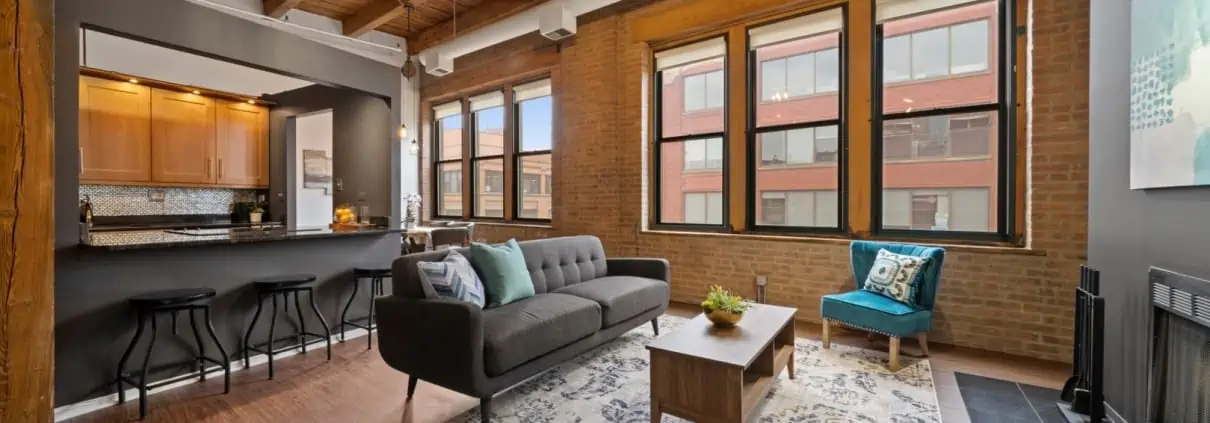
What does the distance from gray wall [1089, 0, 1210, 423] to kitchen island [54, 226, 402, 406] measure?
4760 millimetres

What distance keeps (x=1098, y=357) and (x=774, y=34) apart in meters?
3.38

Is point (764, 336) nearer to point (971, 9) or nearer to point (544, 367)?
point (544, 367)

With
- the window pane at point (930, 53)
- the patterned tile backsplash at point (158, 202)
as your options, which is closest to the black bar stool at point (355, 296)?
the patterned tile backsplash at point (158, 202)

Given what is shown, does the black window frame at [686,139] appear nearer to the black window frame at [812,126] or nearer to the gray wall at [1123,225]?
the black window frame at [812,126]

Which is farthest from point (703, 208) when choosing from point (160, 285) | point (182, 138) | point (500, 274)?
point (182, 138)

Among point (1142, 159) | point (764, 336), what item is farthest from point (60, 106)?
point (1142, 159)

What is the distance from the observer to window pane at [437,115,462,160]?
757cm

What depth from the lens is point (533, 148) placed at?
6.65 metres

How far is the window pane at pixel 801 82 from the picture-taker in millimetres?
4379

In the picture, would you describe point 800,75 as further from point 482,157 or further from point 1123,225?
point 482,157

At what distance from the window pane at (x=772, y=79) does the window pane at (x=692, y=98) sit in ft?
1.30

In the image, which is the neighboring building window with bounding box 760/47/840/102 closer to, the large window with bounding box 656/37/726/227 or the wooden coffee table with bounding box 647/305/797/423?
the large window with bounding box 656/37/726/227

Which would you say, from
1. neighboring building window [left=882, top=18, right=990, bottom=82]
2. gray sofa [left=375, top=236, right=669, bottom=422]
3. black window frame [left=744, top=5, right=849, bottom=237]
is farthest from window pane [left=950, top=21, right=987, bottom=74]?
gray sofa [left=375, top=236, right=669, bottom=422]

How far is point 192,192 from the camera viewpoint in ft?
17.7
